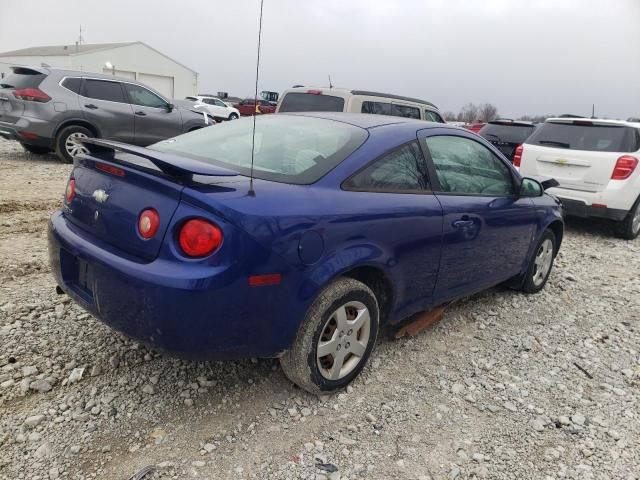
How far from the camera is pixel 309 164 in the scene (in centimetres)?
266

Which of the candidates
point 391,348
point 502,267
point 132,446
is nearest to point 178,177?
point 132,446

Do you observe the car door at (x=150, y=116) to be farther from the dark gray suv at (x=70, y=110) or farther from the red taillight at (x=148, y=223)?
the red taillight at (x=148, y=223)

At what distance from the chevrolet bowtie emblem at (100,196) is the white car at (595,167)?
609 cm

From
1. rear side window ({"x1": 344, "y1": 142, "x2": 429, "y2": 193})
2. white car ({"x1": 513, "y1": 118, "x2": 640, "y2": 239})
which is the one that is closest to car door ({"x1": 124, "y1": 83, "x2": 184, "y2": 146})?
white car ({"x1": 513, "y1": 118, "x2": 640, "y2": 239})

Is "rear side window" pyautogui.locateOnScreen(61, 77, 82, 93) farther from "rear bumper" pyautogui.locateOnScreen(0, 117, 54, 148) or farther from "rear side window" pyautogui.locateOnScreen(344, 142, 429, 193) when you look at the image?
"rear side window" pyautogui.locateOnScreen(344, 142, 429, 193)

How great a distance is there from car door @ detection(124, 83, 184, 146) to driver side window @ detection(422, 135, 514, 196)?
7875 mm

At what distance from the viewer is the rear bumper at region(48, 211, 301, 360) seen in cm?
211

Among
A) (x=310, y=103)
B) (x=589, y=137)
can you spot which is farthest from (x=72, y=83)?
(x=589, y=137)

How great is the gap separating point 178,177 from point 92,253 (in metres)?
0.57

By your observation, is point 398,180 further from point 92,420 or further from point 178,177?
point 92,420

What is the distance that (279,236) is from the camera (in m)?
2.24

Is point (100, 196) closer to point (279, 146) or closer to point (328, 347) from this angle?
point (279, 146)

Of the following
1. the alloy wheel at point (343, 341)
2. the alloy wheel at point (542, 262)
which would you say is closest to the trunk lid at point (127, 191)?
the alloy wheel at point (343, 341)

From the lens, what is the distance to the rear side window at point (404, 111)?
27.0 feet
